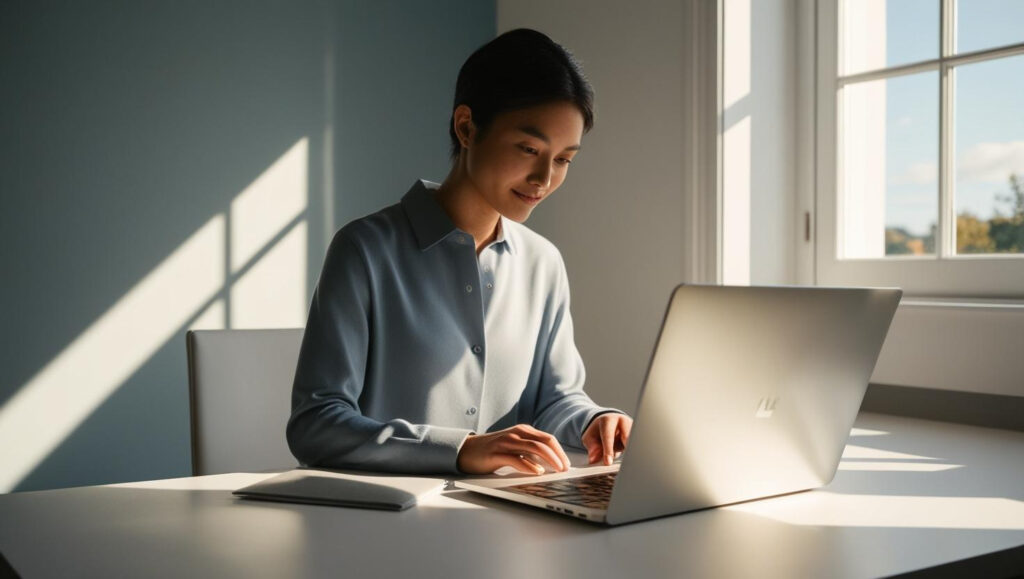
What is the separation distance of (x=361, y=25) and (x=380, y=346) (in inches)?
67.5

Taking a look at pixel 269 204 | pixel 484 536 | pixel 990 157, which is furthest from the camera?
pixel 269 204

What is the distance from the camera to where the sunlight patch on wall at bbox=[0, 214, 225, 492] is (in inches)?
91.5

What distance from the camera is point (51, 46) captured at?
7.71 feet

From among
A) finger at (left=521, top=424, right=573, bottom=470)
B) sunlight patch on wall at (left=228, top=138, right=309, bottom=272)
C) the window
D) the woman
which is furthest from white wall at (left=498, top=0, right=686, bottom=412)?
finger at (left=521, top=424, right=573, bottom=470)

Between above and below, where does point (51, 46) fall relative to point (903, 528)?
above

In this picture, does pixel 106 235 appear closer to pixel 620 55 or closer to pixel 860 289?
pixel 620 55

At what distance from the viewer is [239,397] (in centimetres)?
161

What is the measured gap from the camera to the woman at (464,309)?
1209 millimetres

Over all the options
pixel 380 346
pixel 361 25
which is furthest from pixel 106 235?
pixel 380 346

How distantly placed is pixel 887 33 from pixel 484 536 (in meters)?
1.78

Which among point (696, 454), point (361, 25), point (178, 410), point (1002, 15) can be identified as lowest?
point (178, 410)

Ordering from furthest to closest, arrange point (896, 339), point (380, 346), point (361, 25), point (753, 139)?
point (361, 25) → point (753, 139) → point (896, 339) → point (380, 346)

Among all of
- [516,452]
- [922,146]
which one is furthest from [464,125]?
[922,146]

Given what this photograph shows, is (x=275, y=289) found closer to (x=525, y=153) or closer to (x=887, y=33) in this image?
(x=525, y=153)
